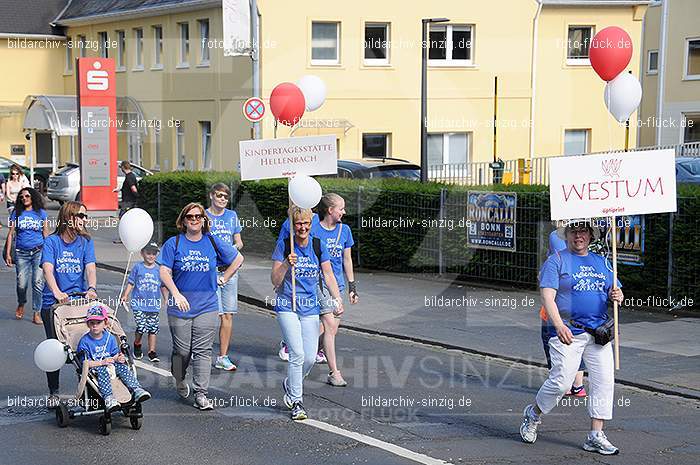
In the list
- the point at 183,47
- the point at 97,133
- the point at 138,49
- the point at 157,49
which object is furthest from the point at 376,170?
the point at 138,49

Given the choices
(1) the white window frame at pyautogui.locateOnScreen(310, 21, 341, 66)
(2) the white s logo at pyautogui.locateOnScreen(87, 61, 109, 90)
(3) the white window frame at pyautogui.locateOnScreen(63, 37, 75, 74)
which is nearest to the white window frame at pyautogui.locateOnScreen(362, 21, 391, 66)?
(1) the white window frame at pyautogui.locateOnScreen(310, 21, 341, 66)

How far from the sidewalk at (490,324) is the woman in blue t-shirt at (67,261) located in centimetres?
494

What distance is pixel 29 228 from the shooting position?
48.0 feet

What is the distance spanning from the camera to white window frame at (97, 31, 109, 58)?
4319cm

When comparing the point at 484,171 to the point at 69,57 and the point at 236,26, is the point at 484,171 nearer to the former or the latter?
the point at 236,26

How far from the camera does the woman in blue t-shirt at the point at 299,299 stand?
9156mm

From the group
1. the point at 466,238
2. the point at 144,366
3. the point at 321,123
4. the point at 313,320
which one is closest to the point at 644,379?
the point at 313,320

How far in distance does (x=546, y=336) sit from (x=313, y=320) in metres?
2.26

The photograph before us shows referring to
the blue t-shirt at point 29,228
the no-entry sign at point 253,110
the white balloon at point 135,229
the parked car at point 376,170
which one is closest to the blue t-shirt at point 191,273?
the white balloon at point 135,229

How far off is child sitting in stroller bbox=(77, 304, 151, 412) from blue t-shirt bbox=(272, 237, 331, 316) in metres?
1.39

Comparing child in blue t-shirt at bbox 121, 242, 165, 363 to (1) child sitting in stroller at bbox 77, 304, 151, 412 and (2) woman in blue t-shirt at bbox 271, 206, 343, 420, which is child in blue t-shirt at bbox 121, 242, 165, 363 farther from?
(1) child sitting in stroller at bbox 77, 304, 151, 412

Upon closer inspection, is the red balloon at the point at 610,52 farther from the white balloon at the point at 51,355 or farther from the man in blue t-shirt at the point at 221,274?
the white balloon at the point at 51,355

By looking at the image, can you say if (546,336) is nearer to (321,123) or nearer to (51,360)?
(51,360)

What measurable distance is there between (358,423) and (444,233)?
9.68 meters
